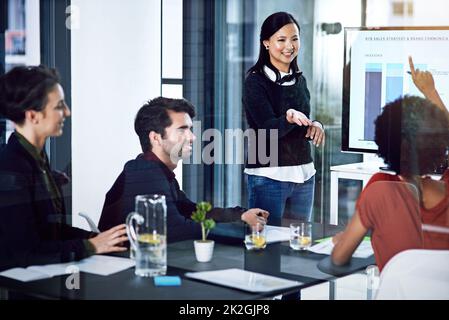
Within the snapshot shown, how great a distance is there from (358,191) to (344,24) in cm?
65

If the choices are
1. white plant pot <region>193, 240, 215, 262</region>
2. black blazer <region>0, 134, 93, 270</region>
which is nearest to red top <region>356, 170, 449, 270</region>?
white plant pot <region>193, 240, 215, 262</region>

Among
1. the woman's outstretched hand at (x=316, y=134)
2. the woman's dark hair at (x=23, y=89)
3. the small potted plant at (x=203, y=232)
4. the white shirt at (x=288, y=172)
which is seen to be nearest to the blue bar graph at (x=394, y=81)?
the woman's outstretched hand at (x=316, y=134)

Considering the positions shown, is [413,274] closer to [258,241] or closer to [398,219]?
[398,219]

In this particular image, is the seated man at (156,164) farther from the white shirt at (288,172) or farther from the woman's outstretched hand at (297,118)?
the woman's outstretched hand at (297,118)

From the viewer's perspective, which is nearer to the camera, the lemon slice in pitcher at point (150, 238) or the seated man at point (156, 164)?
the lemon slice in pitcher at point (150, 238)

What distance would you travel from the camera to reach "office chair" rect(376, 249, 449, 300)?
2535 millimetres

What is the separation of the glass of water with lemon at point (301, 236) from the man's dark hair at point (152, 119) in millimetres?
618

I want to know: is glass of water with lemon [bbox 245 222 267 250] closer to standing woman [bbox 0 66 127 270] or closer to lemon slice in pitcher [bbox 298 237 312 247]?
lemon slice in pitcher [bbox 298 237 312 247]

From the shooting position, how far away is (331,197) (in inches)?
121

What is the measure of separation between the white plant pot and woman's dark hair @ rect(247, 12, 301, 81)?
2.52 ft

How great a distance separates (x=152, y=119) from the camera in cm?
298

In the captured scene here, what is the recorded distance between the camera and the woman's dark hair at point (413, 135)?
282 centimetres

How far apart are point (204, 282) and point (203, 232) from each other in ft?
1.33

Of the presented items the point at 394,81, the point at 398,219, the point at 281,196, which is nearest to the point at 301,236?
the point at 281,196
